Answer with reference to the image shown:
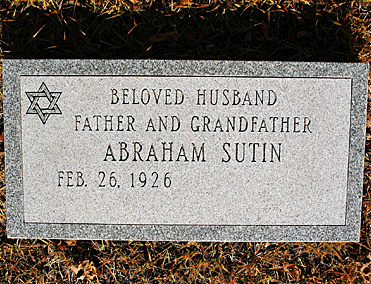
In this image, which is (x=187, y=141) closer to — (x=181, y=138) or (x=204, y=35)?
(x=181, y=138)

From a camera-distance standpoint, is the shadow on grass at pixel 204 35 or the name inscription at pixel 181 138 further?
the shadow on grass at pixel 204 35

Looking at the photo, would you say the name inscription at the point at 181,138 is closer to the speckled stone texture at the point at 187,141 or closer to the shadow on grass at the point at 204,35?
the speckled stone texture at the point at 187,141

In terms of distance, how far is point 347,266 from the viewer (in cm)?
265

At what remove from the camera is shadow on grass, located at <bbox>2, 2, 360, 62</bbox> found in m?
2.58

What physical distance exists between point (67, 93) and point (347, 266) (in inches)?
101

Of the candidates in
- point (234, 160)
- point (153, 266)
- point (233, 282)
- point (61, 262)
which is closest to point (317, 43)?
point (234, 160)

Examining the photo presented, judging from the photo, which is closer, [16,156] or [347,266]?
[16,156]

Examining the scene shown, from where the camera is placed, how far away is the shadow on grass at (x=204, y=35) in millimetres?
2580

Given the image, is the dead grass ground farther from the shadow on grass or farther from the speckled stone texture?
the speckled stone texture

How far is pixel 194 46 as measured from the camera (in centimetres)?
258

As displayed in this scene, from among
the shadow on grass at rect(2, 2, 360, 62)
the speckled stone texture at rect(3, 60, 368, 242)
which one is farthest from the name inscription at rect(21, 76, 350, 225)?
the shadow on grass at rect(2, 2, 360, 62)

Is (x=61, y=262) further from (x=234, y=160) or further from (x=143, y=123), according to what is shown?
(x=234, y=160)

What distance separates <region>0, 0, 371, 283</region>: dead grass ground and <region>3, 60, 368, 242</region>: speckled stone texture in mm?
338

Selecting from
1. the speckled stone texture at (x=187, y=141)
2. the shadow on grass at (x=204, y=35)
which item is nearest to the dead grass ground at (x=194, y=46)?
the shadow on grass at (x=204, y=35)
